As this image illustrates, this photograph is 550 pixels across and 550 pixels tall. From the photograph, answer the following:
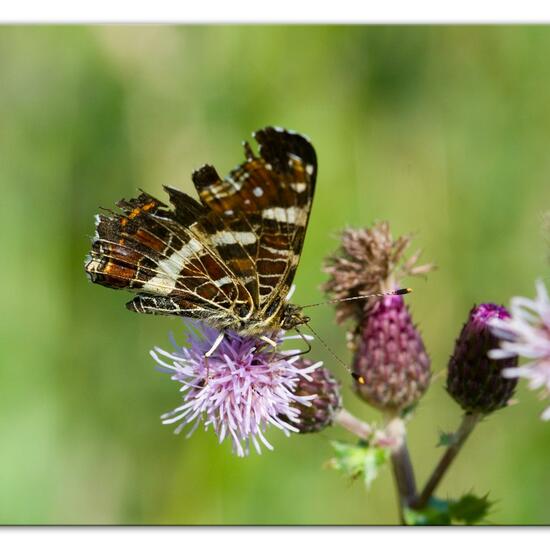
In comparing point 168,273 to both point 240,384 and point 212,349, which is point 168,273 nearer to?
point 212,349

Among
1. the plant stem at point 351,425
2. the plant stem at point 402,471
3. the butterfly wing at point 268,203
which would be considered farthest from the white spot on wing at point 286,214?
the plant stem at point 402,471

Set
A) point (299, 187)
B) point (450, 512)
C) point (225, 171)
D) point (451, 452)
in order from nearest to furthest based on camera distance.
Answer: point (299, 187) < point (450, 512) < point (451, 452) < point (225, 171)

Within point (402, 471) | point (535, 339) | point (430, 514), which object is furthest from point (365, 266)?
point (535, 339)

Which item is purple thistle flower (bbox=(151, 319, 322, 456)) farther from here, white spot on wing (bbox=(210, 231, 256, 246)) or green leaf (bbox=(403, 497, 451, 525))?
green leaf (bbox=(403, 497, 451, 525))

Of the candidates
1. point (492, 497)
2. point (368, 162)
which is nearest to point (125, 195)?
point (368, 162)

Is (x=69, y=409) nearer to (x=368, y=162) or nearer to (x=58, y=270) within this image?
(x=58, y=270)

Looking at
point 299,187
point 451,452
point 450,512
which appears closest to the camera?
point 299,187
